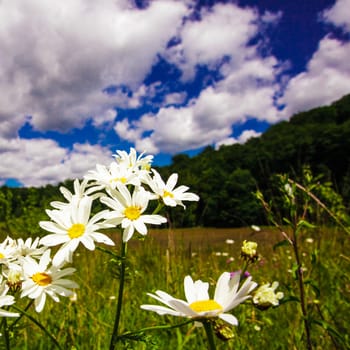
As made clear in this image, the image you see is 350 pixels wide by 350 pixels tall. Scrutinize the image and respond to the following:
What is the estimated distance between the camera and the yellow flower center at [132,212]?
0.94 metres

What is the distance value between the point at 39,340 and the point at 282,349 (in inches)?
66.5

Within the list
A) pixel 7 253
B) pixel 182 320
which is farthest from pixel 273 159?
pixel 7 253

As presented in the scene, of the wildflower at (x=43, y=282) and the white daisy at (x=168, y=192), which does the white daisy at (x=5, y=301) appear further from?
the white daisy at (x=168, y=192)

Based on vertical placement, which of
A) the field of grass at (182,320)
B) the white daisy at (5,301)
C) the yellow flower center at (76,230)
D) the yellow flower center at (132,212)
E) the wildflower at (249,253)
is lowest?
the field of grass at (182,320)

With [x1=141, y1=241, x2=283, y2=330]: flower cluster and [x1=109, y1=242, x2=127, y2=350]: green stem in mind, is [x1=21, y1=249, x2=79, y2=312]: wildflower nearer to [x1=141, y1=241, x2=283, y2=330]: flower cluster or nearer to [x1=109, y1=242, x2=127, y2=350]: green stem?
[x1=109, y1=242, x2=127, y2=350]: green stem

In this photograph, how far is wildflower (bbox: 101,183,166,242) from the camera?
901 mm

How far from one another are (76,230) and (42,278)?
182mm

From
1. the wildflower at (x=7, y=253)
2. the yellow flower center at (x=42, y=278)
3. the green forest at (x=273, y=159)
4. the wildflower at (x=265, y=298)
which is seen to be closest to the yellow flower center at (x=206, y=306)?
the wildflower at (x=265, y=298)

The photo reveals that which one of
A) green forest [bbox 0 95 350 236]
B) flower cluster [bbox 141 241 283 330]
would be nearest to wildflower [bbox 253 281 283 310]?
flower cluster [bbox 141 241 283 330]

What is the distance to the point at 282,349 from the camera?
218 centimetres

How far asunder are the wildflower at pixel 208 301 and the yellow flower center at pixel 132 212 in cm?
23

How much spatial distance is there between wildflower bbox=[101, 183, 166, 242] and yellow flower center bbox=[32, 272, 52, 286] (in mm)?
263

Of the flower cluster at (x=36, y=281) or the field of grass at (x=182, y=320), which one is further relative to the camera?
the field of grass at (x=182, y=320)

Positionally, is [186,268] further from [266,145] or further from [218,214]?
[266,145]
